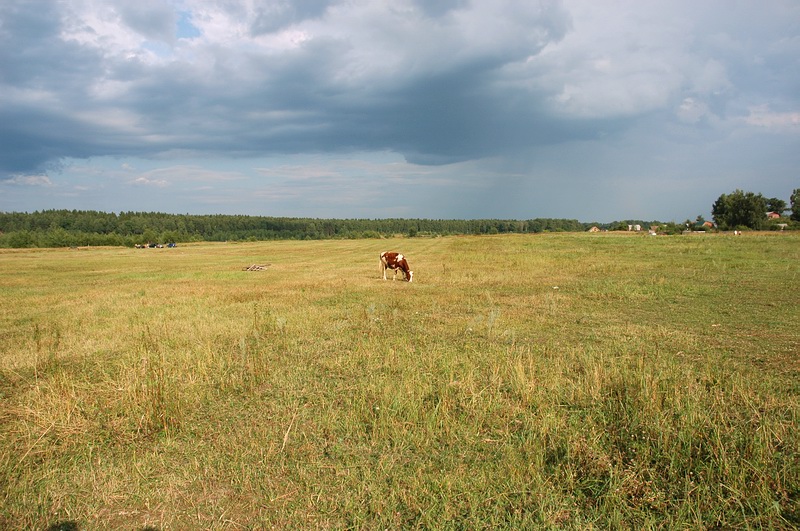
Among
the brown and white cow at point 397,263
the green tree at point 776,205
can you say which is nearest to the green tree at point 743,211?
the green tree at point 776,205

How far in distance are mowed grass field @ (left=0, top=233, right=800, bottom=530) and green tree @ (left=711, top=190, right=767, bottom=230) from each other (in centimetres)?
8656

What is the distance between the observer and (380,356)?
8469mm

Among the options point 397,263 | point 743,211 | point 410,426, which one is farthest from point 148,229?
point 743,211

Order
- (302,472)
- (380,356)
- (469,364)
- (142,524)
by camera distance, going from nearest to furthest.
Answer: (142,524), (302,472), (469,364), (380,356)

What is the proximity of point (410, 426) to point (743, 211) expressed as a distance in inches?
3904

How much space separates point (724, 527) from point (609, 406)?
2.14 meters

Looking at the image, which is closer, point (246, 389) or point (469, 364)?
point (246, 389)

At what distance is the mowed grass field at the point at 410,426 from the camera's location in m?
4.03

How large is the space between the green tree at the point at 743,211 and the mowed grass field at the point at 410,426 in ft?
284

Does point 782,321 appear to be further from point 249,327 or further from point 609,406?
point 249,327

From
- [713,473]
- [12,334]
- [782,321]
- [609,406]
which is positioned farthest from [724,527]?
[12,334]

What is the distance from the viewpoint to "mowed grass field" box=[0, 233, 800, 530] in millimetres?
4027

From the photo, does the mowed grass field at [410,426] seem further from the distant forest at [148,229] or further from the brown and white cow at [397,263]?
the distant forest at [148,229]

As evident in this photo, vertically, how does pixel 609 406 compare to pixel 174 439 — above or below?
above
